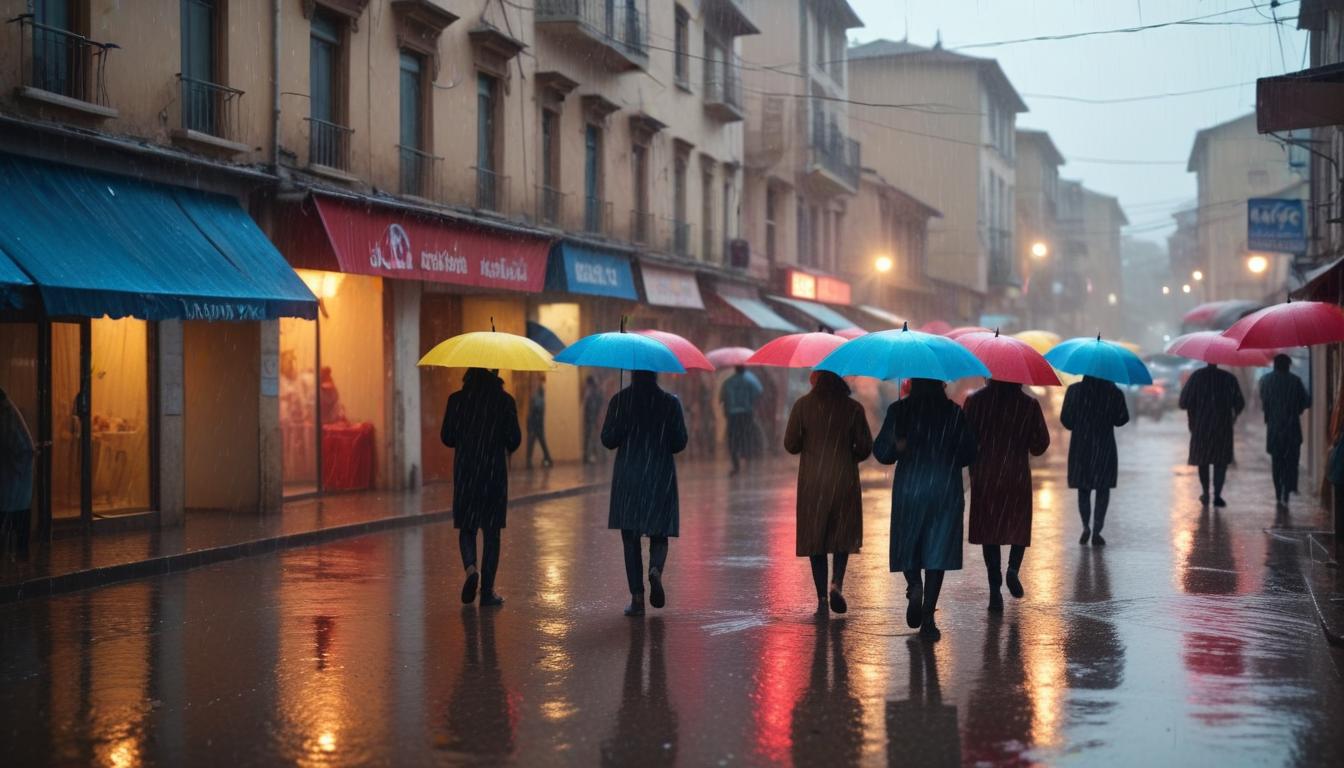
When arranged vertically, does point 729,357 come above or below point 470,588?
above

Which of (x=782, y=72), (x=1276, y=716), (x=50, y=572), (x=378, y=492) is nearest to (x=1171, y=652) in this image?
(x=1276, y=716)

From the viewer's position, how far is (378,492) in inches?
811

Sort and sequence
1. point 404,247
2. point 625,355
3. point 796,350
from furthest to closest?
point 404,247
point 796,350
point 625,355

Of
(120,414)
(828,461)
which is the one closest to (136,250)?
(120,414)

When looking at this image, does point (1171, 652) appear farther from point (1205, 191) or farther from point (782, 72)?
point (1205, 191)

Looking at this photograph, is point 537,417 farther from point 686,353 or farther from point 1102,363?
point 1102,363

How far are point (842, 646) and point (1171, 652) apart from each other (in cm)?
186

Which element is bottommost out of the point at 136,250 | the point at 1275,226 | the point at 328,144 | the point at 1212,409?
the point at 1212,409

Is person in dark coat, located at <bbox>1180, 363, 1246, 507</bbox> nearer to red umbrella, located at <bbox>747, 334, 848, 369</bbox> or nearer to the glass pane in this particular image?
red umbrella, located at <bbox>747, 334, 848, 369</bbox>

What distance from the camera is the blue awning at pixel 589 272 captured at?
82.3 ft

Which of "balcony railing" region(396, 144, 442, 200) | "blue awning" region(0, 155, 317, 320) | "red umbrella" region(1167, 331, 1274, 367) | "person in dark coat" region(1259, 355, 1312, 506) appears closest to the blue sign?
"person in dark coat" region(1259, 355, 1312, 506)

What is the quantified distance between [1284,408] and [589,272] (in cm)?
1241

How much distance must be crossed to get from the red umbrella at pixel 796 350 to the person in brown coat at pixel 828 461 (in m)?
1.74

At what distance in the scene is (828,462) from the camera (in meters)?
9.73
